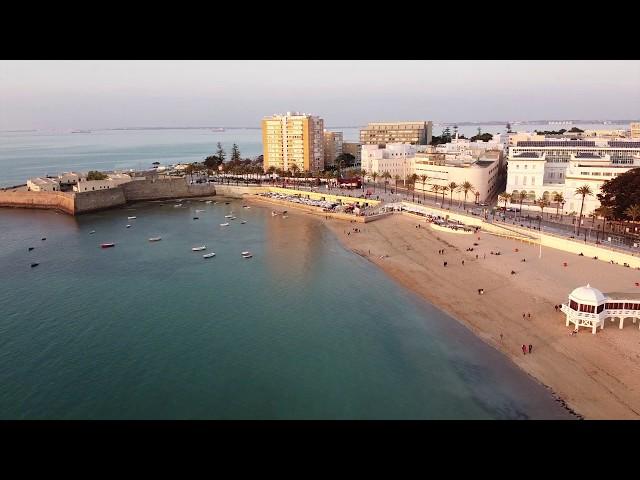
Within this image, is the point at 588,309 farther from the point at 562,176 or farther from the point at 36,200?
the point at 36,200

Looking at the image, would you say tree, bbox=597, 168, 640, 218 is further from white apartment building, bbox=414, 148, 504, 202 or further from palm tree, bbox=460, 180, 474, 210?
white apartment building, bbox=414, 148, 504, 202

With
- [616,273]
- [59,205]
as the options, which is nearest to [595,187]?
[616,273]

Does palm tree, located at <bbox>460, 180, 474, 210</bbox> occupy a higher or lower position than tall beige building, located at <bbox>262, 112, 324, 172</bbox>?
lower

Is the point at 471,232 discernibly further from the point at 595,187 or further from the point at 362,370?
the point at 362,370

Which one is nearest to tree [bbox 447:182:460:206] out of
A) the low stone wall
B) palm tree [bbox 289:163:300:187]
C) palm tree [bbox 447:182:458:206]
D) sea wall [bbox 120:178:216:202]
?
palm tree [bbox 447:182:458:206]

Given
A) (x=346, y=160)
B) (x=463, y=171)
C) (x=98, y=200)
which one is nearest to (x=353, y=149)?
(x=346, y=160)
